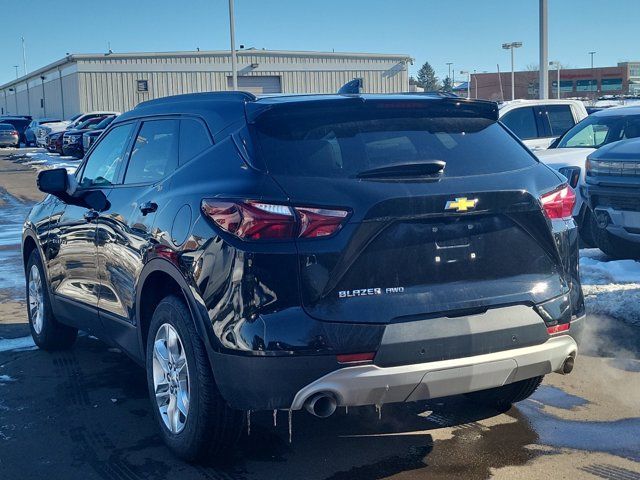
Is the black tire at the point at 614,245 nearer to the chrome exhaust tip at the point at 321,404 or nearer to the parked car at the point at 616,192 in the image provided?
the parked car at the point at 616,192

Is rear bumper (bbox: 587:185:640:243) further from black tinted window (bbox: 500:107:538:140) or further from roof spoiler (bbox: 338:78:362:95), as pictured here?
black tinted window (bbox: 500:107:538:140)

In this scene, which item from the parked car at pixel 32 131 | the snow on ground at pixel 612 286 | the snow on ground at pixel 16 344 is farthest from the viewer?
the parked car at pixel 32 131

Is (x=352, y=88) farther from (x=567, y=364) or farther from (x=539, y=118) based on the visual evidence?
(x=539, y=118)

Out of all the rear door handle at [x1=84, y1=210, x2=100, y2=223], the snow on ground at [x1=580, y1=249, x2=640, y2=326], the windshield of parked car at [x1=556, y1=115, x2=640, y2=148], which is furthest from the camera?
the windshield of parked car at [x1=556, y1=115, x2=640, y2=148]

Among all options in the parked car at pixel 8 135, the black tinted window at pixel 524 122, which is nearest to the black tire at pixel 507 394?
the black tinted window at pixel 524 122

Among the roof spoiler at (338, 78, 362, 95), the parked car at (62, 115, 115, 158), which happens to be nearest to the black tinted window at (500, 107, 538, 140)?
the roof spoiler at (338, 78, 362, 95)

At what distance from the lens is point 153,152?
16.1 feet

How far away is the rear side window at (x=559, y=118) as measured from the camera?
1437cm

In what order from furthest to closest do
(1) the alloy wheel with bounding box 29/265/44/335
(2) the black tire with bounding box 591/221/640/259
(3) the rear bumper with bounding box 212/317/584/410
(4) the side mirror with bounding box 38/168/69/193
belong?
1. (2) the black tire with bounding box 591/221/640/259
2. (1) the alloy wheel with bounding box 29/265/44/335
3. (4) the side mirror with bounding box 38/168/69/193
4. (3) the rear bumper with bounding box 212/317/584/410

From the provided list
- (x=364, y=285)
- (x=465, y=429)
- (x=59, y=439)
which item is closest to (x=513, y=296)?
(x=364, y=285)

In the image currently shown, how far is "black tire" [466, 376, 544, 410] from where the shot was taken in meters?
4.74

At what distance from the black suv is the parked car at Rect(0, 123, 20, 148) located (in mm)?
46069

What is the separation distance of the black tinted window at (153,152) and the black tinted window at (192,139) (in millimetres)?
72

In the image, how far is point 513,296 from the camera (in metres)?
3.84
